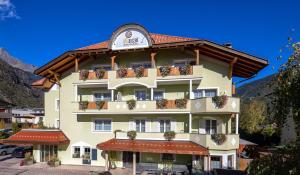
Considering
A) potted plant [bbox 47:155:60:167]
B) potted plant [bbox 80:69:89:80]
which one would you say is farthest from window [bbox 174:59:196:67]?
potted plant [bbox 47:155:60:167]

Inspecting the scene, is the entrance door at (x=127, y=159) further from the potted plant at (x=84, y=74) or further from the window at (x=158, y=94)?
the potted plant at (x=84, y=74)

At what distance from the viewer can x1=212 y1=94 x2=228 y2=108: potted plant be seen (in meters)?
21.9

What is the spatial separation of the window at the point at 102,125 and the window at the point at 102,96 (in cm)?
215

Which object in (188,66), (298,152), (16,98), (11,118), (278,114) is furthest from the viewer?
(16,98)

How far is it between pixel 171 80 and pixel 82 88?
33.3ft

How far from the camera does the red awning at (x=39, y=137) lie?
27094 mm

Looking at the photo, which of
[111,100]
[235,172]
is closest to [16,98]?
[111,100]

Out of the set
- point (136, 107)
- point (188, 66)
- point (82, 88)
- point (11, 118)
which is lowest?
point (11, 118)

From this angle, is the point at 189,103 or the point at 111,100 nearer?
the point at 189,103

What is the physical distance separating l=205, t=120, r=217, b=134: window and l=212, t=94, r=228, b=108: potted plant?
2.66 meters

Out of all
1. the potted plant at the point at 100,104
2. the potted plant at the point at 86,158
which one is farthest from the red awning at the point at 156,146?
the potted plant at the point at 100,104

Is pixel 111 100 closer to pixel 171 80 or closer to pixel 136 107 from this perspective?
pixel 136 107

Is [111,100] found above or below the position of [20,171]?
above

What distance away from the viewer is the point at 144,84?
24672mm
